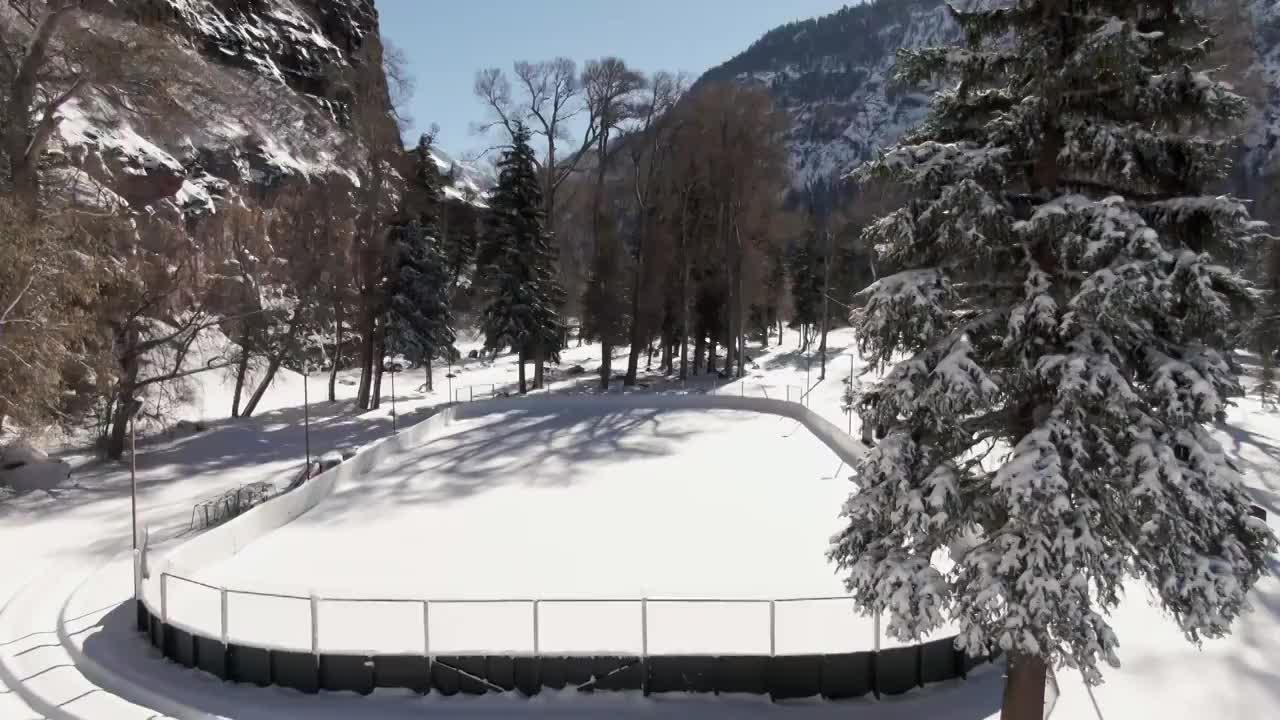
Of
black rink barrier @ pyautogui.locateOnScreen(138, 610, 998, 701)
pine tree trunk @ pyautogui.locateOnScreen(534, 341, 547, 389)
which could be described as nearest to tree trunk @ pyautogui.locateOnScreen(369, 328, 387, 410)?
pine tree trunk @ pyautogui.locateOnScreen(534, 341, 547, 389)

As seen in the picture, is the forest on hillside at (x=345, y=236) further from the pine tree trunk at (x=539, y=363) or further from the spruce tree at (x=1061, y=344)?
the spruce tree at (x=1061, y=344)

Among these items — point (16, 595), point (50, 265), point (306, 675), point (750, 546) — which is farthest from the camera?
point (50, 265)

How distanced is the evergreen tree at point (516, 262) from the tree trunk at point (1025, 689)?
3162 cm

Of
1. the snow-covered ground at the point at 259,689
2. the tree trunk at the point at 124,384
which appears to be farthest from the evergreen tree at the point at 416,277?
the snow-covered ground at the point at 259,689

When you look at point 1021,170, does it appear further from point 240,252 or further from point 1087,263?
point 240,252

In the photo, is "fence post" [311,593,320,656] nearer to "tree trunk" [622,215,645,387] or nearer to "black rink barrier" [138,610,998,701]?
"black rink barrier" [138,610,998,701]

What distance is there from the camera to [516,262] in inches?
1515

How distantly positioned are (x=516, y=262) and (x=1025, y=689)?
1298 inches

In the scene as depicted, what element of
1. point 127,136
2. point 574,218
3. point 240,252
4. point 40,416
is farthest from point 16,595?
point 127,136

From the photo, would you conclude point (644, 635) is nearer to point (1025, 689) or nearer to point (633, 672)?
point (633, 672)

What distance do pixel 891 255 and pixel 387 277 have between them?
31971 mm

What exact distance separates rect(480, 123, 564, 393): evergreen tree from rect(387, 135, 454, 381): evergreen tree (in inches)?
103

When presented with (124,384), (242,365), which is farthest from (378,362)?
Result: (124,384)

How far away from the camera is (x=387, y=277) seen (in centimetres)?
3684
